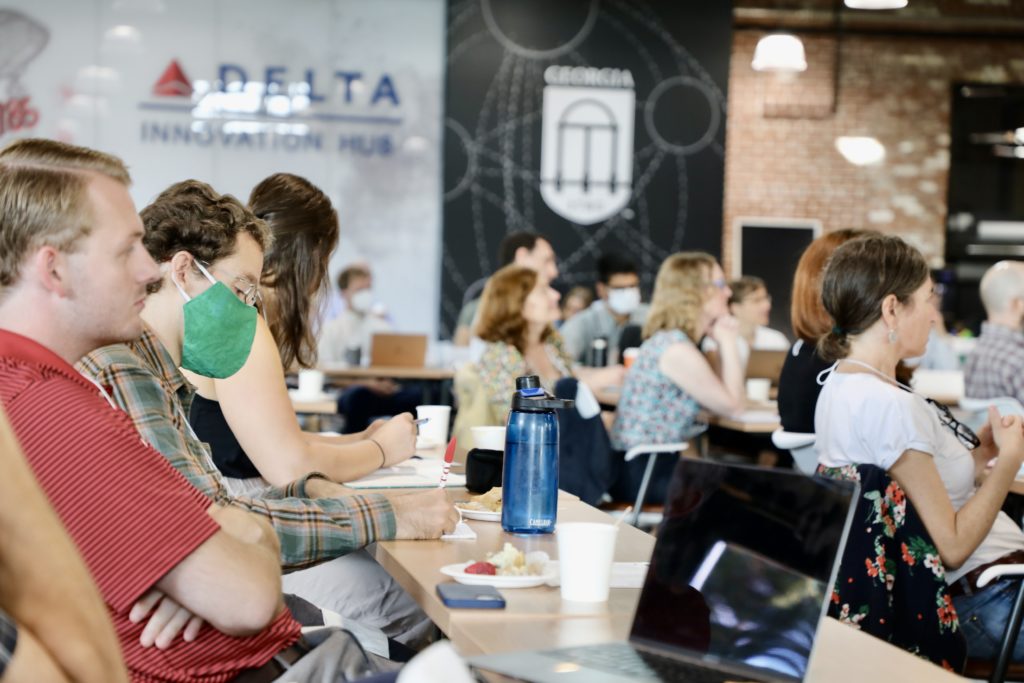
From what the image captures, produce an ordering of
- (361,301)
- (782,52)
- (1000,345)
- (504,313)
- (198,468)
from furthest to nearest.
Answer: (782,52) → (361,301) → (1000,345) → (504,313) → (198,468)

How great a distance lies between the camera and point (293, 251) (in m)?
2.89

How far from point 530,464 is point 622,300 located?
226 inches

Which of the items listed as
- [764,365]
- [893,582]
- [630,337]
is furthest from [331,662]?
[630,337]

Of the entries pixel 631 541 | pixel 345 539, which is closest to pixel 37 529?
pixel 345 539

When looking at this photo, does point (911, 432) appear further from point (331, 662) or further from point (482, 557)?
point (331, 662)

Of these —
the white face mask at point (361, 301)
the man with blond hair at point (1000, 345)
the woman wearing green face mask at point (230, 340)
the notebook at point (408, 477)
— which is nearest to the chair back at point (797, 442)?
the notebook at point (408, 477)

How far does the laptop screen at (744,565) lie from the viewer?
1.32 m

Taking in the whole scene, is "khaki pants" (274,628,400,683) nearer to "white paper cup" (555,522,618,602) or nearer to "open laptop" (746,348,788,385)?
"white paper cup" (555,522,618,602)

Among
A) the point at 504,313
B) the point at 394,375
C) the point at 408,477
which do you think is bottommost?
the point at 394,375

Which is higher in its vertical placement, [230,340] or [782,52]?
[782,52]

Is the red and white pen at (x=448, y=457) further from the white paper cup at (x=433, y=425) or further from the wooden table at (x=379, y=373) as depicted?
the wooden table at (x=379, y=373)

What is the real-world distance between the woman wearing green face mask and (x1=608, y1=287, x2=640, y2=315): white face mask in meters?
5.21

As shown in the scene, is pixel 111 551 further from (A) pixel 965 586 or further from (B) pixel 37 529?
(A) pixel 965 586

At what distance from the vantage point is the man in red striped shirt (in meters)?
1.35
